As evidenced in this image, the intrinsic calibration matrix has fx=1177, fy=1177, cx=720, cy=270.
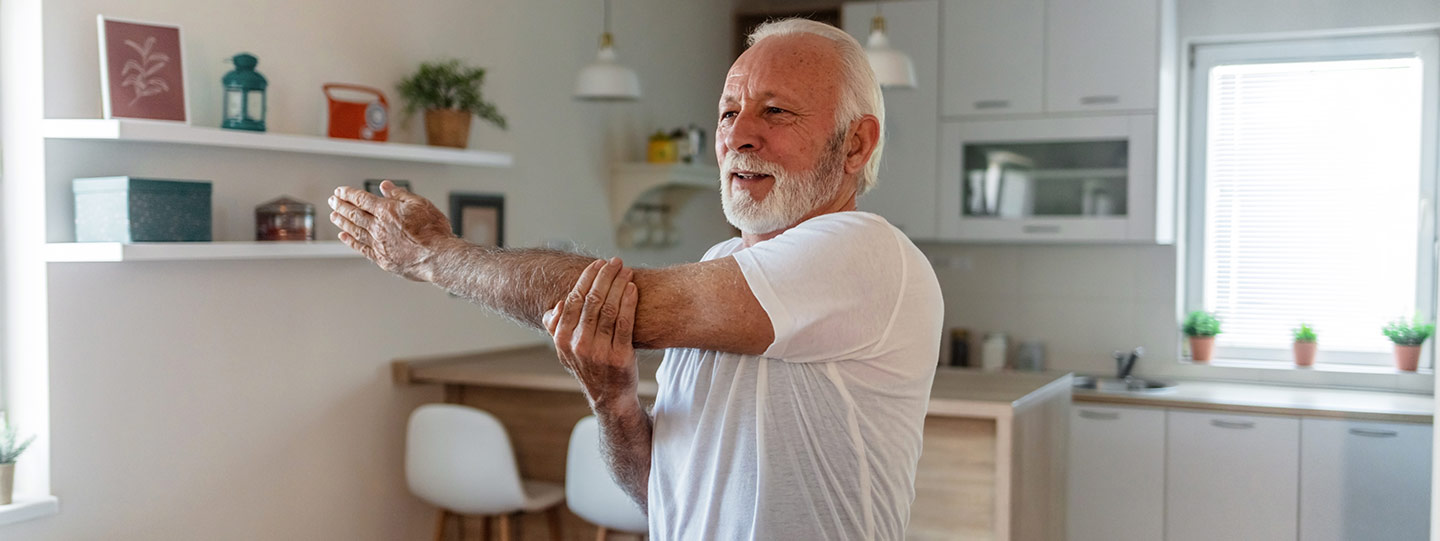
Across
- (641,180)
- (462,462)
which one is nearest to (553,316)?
(462,462)

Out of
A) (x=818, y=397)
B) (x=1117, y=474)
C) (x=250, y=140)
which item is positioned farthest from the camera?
(x=1117, y=474)

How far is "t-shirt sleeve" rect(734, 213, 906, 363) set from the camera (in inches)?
42.6

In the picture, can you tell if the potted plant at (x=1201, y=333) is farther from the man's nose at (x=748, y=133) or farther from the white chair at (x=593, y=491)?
the man's nose at (x=748, y=133)

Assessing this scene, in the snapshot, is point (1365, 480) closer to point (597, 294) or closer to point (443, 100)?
point (443, 100)

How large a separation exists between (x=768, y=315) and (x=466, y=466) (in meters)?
2.09

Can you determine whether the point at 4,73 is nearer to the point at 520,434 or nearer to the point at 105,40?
the point at 105,40

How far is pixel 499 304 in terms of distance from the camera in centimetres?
111

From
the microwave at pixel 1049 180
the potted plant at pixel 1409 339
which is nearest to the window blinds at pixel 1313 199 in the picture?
the potted plant at pixel 1409 339

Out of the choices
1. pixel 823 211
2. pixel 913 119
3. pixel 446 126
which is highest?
pixel 913 119

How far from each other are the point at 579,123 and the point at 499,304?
305 cm

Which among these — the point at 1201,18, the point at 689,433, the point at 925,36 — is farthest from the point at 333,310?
the point at 1201,18

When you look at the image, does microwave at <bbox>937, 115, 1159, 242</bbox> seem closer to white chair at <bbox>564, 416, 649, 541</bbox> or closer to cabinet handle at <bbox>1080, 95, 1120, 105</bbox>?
cabinet handle at <bbox>1080, 95, 1120, 105</bbox>

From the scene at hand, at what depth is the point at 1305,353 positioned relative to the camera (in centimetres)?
428

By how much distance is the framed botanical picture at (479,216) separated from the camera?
349 cm
